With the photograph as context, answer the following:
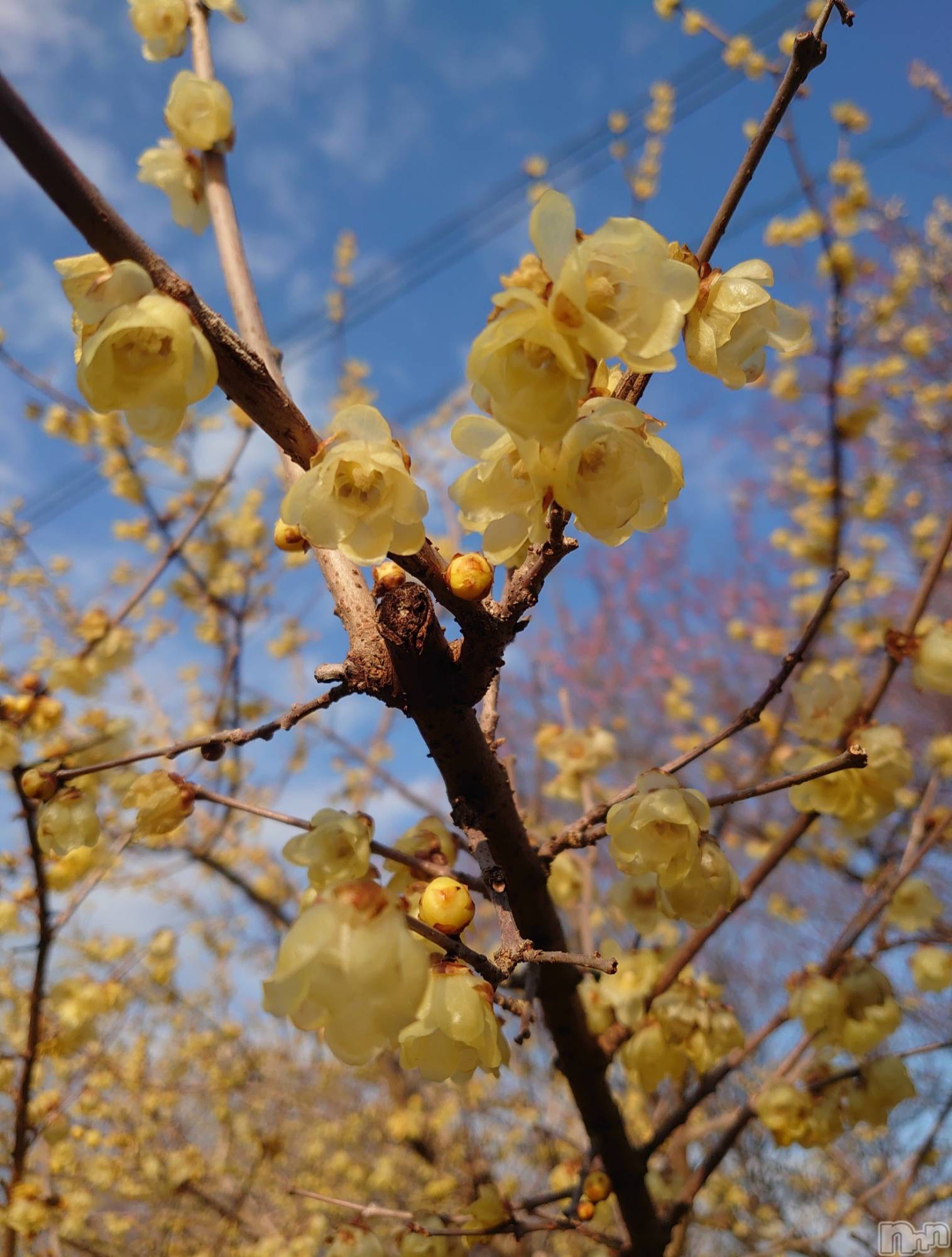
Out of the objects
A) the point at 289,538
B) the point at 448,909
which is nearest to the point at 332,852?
the point at 448,909

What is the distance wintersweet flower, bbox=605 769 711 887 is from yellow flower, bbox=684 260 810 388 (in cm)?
60

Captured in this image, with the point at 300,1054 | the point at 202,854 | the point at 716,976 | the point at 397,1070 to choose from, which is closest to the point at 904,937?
the point at 202,854

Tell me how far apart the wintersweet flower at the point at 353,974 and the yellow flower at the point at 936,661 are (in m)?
1.57

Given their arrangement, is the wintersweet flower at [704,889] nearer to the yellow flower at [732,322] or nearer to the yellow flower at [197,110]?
the yellow flower at [732,322]

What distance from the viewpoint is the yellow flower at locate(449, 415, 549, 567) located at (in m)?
0.99

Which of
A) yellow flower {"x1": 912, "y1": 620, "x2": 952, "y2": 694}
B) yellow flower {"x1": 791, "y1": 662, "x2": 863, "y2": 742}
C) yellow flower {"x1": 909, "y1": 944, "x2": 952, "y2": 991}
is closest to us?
yellow flower {"x1": 912, "y1": 620, "x2": 952, "y2": 694}

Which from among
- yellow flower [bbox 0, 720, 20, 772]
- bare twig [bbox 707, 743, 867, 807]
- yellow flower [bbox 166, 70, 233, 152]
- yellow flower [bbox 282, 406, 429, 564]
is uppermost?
yellow flower [bbox 166, 70, 233, 152]

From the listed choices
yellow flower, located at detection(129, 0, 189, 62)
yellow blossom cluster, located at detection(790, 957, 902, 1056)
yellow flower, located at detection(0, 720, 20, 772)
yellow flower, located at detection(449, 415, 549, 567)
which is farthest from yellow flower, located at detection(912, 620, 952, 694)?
yellow flower, located at detection(129, 0, 189, 62)

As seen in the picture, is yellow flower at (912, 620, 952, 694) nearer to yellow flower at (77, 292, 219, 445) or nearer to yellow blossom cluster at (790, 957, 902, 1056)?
yellow blossom cluster at (790, 957, 902, 1056)

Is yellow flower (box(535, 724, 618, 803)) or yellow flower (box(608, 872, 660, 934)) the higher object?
yellow flower (box(535, 724, 618, 803))

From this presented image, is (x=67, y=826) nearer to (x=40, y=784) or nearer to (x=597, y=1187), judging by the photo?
(x=40, y=784)

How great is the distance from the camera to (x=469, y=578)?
41.2 inches

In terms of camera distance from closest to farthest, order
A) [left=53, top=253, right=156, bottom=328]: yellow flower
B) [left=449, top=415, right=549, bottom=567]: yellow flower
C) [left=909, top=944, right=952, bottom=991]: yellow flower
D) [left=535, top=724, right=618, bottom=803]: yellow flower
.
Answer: [left=53, top=253, right=156, bottom=328]: yellow flower
[left=449, top=415, right=549, bottom=567]: yellow flower
[left=909, top=944, right=952, bottom=991]: yellow flower
[left=535, top=724, right=618, bottom=803]: yellow flower

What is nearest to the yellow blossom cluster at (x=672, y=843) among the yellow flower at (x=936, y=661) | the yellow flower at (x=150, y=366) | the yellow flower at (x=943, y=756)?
the yellow flower at (x=150, y=366)
